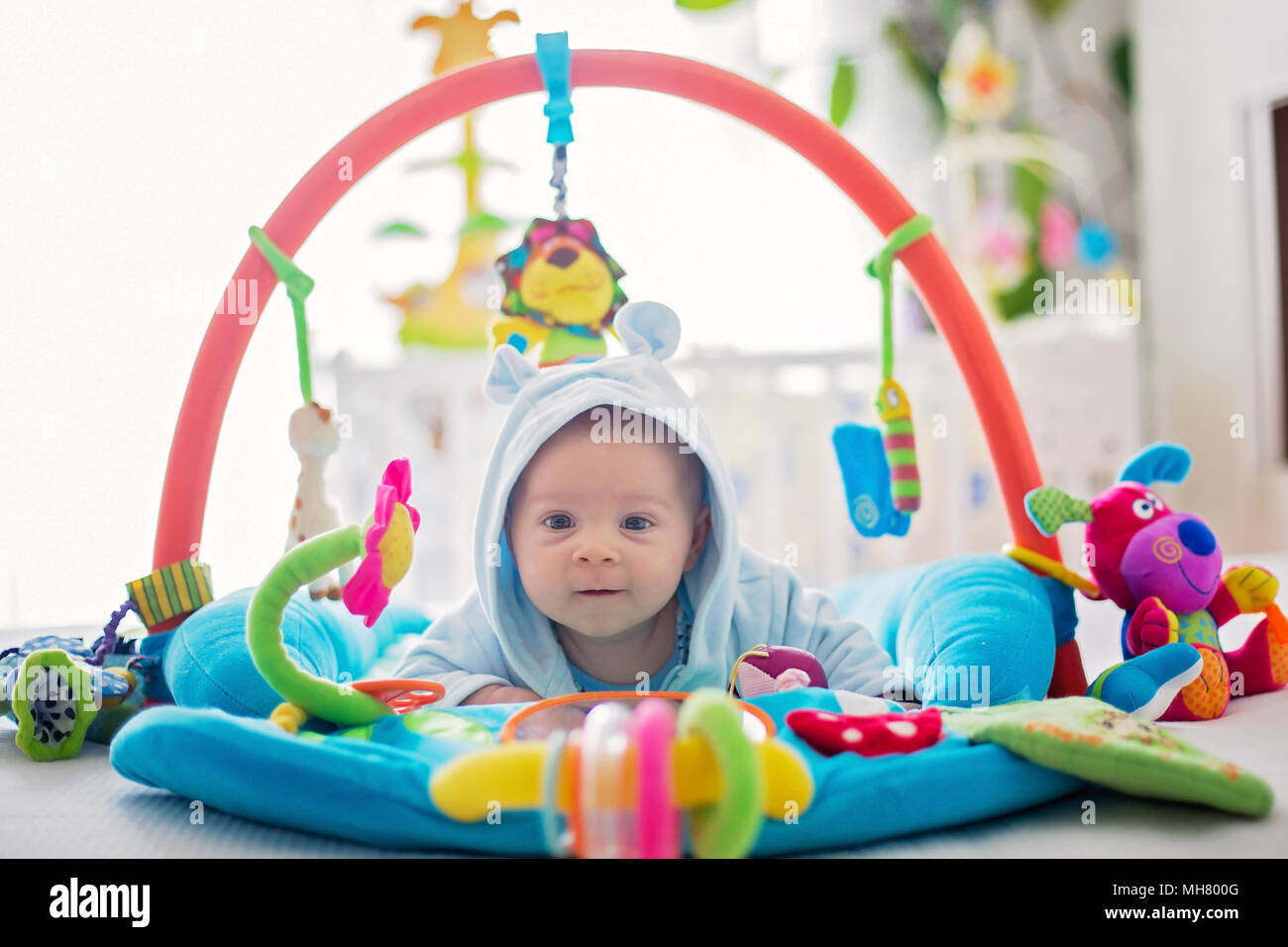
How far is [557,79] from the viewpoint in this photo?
1.09 metres

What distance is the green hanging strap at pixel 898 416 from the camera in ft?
3.53

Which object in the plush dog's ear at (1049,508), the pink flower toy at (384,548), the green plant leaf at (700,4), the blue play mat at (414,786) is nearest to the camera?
the blue play mat at (414,786)

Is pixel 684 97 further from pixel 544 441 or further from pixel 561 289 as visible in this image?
pixel 544 441

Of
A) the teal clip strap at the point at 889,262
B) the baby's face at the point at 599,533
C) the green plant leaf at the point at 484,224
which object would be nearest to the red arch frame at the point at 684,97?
the teal clip strap at the point at 889,262

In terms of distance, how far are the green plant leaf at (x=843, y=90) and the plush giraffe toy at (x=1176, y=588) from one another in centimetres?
185

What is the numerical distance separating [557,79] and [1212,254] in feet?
6.75

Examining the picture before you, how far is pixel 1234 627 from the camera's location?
1312 millimetres

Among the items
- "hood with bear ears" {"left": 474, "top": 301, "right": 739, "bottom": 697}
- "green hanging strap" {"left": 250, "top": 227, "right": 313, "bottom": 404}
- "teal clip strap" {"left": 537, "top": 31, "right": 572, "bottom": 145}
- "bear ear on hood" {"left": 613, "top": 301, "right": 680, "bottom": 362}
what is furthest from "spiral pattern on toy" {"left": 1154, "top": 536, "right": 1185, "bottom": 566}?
"green hanging strap" {"left": 250, "top": 227, "right": 313, "bottom": 404}

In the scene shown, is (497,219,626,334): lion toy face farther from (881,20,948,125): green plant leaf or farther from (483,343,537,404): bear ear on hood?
(881,20,948,125): green plant leaf

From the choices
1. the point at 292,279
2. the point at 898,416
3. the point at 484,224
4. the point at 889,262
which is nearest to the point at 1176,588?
A: the point at 898,416

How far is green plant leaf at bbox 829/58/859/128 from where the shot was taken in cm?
272

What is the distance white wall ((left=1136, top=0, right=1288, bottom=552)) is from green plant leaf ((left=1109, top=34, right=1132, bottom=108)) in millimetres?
41

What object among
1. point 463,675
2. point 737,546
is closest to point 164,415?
point 463,675

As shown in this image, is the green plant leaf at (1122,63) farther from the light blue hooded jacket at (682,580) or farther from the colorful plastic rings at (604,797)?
the colorful plastic rings at (604,797)
